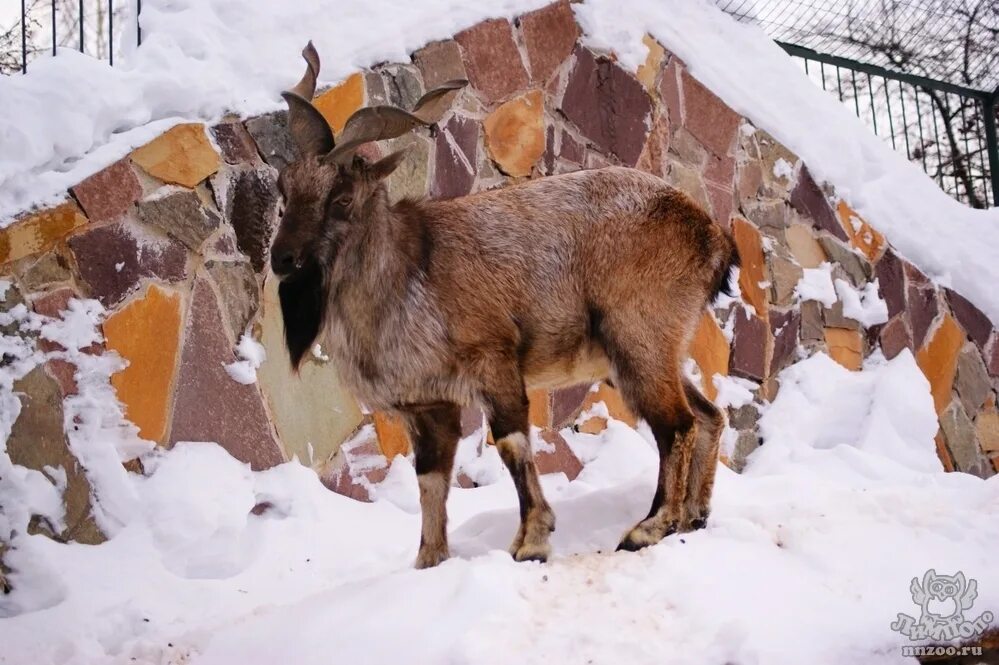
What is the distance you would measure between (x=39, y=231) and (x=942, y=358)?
5.57 meters

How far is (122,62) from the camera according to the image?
4613 mm

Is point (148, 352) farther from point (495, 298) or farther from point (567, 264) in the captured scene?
point (567, 264)

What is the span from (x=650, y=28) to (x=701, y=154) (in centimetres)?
79

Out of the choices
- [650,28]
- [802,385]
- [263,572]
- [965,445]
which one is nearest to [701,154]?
[650,28]

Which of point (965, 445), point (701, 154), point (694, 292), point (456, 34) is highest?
point (456, 34)

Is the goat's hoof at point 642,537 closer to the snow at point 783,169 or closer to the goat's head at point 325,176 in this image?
the goat's head at point 325,176

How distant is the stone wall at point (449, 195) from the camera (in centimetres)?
402

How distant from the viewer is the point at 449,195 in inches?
206

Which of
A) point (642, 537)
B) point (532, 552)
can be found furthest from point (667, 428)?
point (532, 552)

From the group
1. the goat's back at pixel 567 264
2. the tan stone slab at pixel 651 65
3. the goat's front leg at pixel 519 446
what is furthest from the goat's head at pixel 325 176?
the tan stone slab at pixel 651 65

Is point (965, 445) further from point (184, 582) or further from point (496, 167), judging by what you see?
point (184, 582)

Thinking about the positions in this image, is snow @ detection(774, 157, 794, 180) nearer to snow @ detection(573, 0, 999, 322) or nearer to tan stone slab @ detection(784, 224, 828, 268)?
snow @ detection(573, 0, 999, 322)

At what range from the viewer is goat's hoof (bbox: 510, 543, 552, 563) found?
3.35 meters

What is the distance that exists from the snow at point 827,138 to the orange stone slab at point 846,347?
2.61 ft
